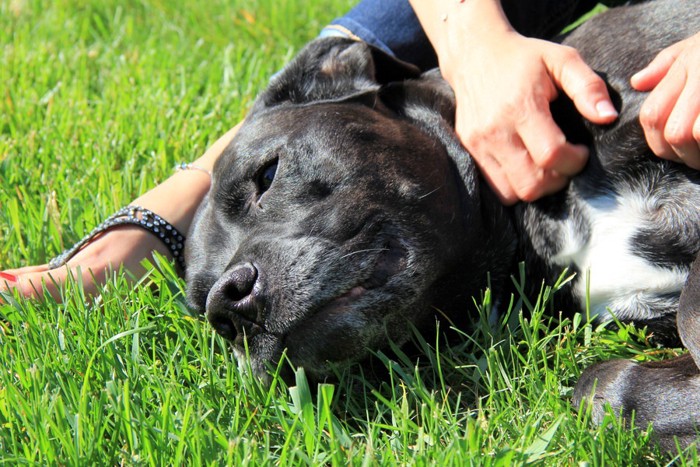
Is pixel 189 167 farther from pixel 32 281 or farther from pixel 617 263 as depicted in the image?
pixel 617 263

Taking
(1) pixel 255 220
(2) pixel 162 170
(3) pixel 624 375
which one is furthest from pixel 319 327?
(2) pixel 162 170

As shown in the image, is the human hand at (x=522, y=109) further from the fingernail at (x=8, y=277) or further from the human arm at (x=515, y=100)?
the fingernail at (x=8, y=277)

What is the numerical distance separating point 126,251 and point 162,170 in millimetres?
736

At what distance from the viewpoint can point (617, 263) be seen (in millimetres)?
2639

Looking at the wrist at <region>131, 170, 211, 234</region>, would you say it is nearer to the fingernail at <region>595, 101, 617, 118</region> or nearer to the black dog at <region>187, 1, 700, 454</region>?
the black dog at <region>187, 1, 700, 454</region>

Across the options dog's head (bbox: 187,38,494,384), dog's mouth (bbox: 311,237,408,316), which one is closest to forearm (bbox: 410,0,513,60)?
dog's head (bbox: 187,38,494,384)

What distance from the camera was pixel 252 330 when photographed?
246 cm

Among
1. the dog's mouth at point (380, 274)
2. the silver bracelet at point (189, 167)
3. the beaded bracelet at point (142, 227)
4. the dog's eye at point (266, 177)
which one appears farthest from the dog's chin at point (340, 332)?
the silver bracelet at point (189, 167)

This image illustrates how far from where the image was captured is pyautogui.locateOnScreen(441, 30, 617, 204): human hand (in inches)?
104

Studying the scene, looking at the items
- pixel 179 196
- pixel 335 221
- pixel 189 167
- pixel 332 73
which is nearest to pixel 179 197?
pixel 179 196

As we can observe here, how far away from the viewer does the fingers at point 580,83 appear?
2582mm

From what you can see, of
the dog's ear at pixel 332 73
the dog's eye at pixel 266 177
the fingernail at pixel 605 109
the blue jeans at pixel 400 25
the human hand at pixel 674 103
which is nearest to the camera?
the human hand at pixel 674 103

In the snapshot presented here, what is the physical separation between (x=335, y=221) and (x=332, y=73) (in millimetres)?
807

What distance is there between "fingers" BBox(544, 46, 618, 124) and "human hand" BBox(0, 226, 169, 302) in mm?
1573
